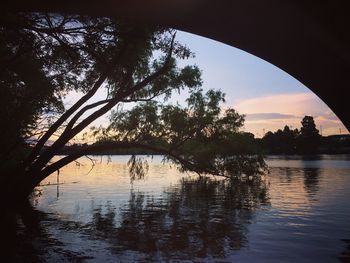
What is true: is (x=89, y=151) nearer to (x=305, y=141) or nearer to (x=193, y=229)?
(x=193, y=229)

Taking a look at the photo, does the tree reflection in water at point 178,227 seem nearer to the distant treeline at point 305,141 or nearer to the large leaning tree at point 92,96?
the large leaning tree at point 92,96

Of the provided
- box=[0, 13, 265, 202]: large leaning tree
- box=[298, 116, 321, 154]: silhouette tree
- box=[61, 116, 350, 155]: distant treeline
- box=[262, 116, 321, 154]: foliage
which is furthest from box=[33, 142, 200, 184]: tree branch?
box=[298, 116, 321, 154]: silhouette tree

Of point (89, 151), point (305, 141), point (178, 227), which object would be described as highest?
point (305, 141)

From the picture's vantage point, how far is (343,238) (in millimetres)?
17688

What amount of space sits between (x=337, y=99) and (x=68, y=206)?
2629 cm

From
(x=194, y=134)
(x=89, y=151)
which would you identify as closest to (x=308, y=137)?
(x=194, y=134)

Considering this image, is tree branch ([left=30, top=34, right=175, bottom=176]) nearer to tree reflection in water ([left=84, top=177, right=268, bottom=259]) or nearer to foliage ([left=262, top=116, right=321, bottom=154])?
tree reflection in water ([left=84, top=177, right=268, bottom=259])

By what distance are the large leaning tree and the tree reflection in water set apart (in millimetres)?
3775

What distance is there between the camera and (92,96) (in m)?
22.8

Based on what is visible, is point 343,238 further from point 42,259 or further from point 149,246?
point 42,259

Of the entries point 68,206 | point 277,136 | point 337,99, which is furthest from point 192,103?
point 277,136

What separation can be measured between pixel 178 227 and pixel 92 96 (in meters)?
9.72

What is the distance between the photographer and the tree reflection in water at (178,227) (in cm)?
1520

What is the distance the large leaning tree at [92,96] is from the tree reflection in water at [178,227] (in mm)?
3775
